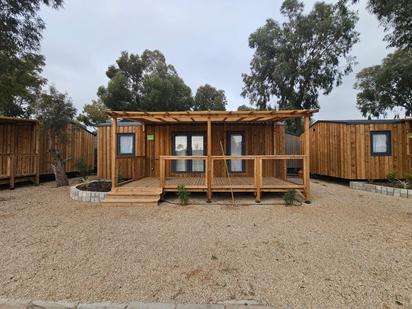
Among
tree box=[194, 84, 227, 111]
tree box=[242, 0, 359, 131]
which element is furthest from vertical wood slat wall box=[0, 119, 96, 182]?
tree box=[194, 84, 227, 111]

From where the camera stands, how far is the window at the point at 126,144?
933cm

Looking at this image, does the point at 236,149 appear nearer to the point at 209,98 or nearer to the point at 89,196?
the point at 89,196

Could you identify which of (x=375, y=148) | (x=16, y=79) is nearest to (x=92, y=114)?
(x=16, y=79)

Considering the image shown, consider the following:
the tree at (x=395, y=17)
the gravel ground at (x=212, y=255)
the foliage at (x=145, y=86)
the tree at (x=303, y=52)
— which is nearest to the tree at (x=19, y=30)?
the gravel ground at (x=212, y=255)

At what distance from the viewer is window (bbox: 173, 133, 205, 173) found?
353 inches

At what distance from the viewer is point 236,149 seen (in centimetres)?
895

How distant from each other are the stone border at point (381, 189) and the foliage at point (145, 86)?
16.4m

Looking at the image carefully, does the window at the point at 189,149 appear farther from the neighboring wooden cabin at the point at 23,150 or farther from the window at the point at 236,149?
the neighboring wooden cabin at the point at 23,150

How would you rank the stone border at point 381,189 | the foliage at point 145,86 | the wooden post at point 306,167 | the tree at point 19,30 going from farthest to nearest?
the foliage at point 145,86 → the tree at point 19,30 → the stone border at point 381,189 → the wooden post at point 306,167

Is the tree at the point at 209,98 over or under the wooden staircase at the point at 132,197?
over

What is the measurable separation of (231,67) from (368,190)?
18249mm

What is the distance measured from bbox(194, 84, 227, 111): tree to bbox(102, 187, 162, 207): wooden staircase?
69.4 feet

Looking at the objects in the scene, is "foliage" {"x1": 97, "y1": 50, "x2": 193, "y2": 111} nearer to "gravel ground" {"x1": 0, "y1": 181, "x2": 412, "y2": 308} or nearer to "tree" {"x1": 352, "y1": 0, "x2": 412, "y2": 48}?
"tree" {"x1": 352, "y1": 0, "x2": 412, "y2": 48}

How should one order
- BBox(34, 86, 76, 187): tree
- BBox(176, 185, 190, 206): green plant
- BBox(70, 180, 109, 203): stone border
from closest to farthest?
BBox(176, 185, 190, 206): green plant → BBox(70, 180, 109, 203): stone border → BBox(34, 86, 76, 187): tree
